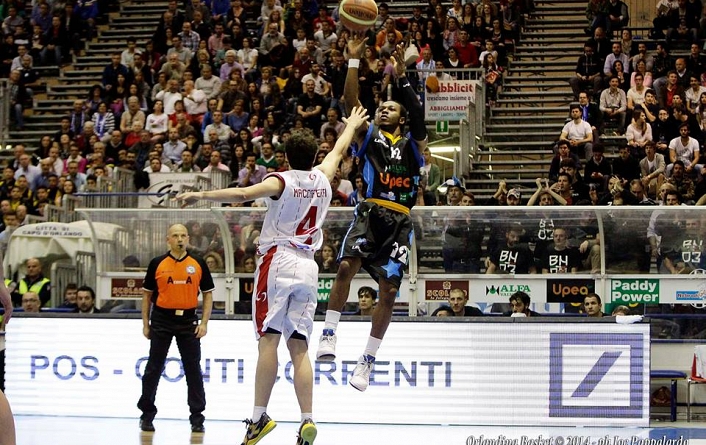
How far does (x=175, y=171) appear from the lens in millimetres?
22406

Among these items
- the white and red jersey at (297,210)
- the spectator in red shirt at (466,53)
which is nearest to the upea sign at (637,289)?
the white and red jersey at (297,210)

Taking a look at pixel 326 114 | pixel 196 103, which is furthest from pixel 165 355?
pixel 196 103

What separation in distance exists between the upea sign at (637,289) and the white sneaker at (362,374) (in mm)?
5852

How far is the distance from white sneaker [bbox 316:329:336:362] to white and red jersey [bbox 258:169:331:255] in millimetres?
1053

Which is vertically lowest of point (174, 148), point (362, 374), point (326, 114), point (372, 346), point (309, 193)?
point (362, 374)

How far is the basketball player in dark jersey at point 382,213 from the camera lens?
36.3 feet

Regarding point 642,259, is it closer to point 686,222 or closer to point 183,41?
point 686,222

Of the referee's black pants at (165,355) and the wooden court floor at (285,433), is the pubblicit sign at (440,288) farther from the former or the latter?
the referee's black pants at (165,355)

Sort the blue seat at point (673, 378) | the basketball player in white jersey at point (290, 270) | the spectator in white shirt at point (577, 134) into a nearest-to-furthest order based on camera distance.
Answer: the basketball player in white jersey at point (290, 270) < the blue seat at point (673, 378) < the spectator in white shirt at point (577, 134)

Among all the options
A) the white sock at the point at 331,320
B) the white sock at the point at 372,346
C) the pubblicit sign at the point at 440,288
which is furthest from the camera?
the pubblicit sign at the point at 440,288

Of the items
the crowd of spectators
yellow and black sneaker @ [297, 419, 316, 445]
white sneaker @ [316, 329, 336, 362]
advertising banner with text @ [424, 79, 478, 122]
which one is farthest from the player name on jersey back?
advertising banner with text @ [424, 79, 478, 122]

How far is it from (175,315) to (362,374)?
12.6 feet

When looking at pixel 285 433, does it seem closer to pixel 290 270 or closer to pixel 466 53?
pixel 290 270

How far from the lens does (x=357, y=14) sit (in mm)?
10961
